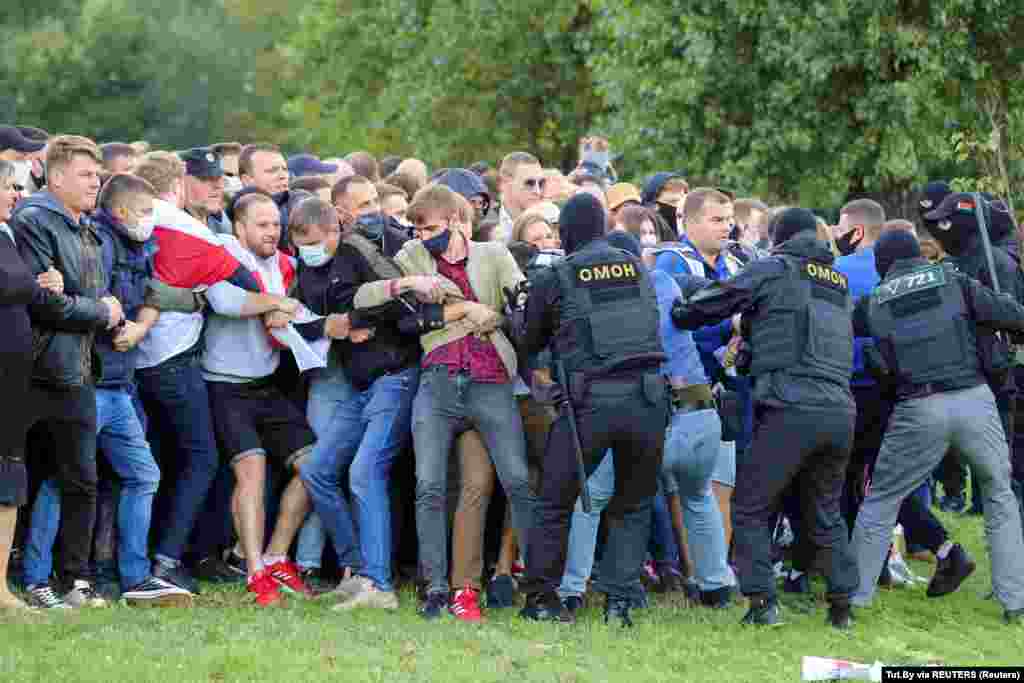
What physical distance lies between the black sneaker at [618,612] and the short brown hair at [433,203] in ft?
7.39

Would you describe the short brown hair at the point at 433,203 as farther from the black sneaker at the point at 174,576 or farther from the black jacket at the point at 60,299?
the black sneaker at the point at 174,576

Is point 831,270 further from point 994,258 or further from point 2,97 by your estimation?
point 2,97

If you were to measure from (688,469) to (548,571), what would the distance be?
3.42 ft

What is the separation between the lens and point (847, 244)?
36.0 ft

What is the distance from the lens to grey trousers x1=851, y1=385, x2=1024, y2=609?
951 centimetres

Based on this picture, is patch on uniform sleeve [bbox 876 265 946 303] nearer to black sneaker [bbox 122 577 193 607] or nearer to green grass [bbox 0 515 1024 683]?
green grass [bbox 0 515 1024 683]

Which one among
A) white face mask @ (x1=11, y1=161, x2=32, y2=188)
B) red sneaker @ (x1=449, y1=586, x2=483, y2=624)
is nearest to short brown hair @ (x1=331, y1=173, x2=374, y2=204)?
white face mask @ (x1=11, y1=161, x2=32, y2=188)

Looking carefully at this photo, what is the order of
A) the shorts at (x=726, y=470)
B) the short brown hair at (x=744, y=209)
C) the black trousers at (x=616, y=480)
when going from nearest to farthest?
the black trousers at (x=616, y=480) → the shorts at (x=726, y=470) → the short brown hair at (x=744, y=209)

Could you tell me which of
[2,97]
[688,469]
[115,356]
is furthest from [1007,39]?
[2,97]

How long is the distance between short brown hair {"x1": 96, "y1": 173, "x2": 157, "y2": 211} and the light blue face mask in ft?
2.95

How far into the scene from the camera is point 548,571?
8859 mm

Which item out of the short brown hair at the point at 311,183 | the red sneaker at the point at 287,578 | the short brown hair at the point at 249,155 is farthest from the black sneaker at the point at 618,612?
the short brown hair at the point at 249,155

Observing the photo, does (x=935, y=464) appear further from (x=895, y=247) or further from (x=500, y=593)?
(x=500, y=593)

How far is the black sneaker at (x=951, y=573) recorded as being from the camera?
1026 centimetres
